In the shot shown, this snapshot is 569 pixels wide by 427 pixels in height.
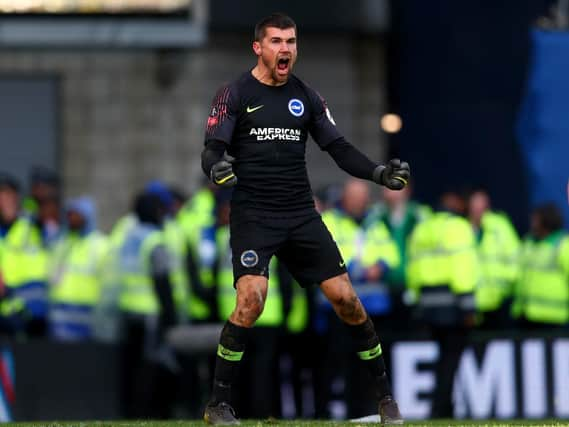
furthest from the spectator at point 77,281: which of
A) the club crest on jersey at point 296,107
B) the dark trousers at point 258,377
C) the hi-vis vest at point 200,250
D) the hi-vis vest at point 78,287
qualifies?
the club crest on jersey at point 296,107

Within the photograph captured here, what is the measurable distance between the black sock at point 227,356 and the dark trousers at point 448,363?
16.3 ft

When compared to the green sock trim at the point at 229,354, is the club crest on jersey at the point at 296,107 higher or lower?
higher

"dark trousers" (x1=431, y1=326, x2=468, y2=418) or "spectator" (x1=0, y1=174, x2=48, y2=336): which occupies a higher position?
"spectator" (x1=0, y1=174, x2=48, y2=336)

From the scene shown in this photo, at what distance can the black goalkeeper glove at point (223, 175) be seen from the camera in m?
9.59

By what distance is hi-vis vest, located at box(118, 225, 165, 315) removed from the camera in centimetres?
1516

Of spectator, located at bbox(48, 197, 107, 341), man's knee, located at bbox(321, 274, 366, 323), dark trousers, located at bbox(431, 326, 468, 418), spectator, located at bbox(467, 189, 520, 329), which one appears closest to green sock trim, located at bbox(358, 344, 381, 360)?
man's knee, located at bbox(321, 274, 366, 323)

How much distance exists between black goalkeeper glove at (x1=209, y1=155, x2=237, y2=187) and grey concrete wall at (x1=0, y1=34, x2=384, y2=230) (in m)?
9.67

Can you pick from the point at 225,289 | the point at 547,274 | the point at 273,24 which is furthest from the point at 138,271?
the point at 273,24

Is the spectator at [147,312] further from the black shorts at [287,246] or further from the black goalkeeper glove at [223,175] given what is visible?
the black goalkeeper glove at [223,175]

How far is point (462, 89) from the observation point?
20234 mm

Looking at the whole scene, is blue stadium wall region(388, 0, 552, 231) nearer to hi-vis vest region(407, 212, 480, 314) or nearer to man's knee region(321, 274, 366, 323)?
hi-vis vest region(407, 212, 480, 314)

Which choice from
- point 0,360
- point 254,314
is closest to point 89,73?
point 0,360

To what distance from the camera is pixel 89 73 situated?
65.5ft

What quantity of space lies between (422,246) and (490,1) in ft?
19.1
